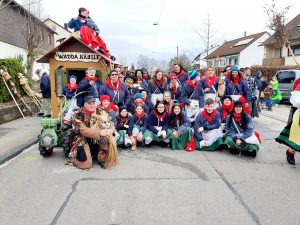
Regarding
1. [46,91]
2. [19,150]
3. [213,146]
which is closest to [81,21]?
[46,91]

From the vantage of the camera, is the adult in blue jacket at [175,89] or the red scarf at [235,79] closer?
the red scarf at [235,79]

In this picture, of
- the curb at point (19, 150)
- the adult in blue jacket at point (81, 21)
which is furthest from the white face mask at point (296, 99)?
the adult in blue jacket at point (81, 21)

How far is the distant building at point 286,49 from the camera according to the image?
26194 mm

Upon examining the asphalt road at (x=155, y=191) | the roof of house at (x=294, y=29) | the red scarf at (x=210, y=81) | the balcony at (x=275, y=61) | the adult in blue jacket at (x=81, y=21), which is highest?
the roof of house at (x=294, y=29)

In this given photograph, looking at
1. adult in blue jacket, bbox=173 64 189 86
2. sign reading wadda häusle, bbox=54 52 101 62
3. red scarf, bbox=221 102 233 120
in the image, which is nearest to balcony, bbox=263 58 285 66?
adult in blue jacket, bbox=173 64 189 86

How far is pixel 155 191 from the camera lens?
3.97 meters

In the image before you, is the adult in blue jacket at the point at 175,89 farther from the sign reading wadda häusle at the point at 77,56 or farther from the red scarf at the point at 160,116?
the sign reading wadda häusle at the point at 77,56

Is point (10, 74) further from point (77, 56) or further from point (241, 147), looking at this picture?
point (241, 147)

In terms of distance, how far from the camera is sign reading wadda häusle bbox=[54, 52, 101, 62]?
26.8 ft

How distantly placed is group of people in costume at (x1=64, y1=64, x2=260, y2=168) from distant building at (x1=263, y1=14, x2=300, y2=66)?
68.9 feet

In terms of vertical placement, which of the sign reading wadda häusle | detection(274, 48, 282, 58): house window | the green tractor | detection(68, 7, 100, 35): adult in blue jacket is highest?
detection(274, 48, 282, 58): house window

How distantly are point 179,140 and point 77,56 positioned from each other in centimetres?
408

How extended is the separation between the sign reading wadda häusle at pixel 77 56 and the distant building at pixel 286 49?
21885mm

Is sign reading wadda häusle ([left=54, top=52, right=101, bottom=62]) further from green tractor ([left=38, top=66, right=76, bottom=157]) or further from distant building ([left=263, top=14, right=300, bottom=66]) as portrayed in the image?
distant building ([left=263, top=14, right=300, bottom=66])
